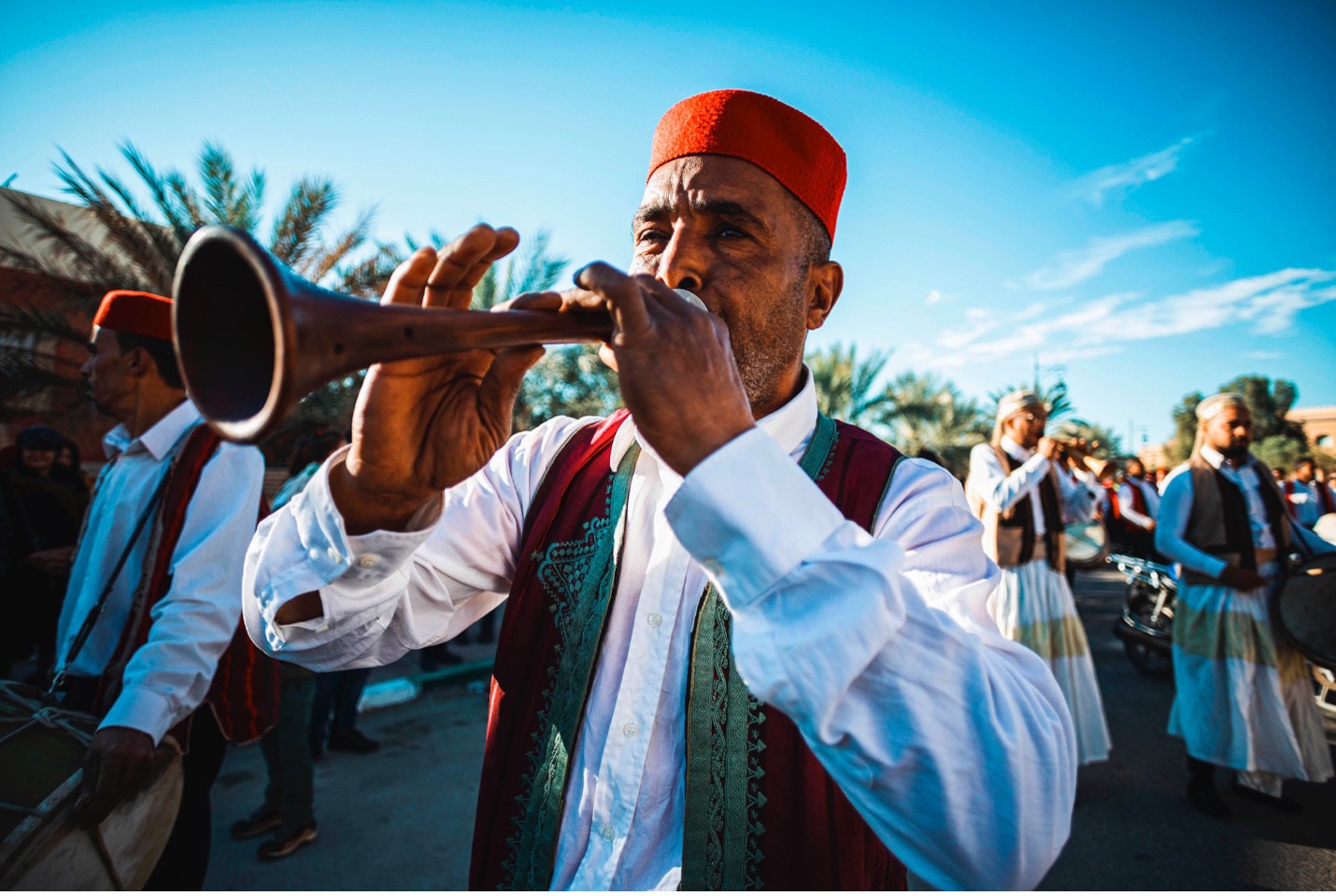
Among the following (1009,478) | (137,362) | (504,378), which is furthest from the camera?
(1009,478)

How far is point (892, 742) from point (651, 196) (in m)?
1.29

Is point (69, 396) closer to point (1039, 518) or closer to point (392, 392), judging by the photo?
point (392, 392)

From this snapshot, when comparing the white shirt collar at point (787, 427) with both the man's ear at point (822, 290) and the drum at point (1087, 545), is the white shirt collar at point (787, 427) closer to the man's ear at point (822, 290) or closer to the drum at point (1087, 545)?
the man's ear at point (822, 290)

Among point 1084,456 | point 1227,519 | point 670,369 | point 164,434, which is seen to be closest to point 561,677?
point 670,369

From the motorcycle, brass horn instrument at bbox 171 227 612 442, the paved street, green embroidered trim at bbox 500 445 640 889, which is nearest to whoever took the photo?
brass horn instrument at bbox 171 227 612 442

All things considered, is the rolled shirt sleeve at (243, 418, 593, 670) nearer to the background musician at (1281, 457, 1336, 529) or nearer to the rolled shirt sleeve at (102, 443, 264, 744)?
the rolled shirt sleeve at (102, 443, 264, 744)

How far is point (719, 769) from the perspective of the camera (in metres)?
1.18

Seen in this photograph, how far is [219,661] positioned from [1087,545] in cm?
967

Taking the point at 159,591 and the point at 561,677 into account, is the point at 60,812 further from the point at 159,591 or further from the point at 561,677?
the point at 561,677

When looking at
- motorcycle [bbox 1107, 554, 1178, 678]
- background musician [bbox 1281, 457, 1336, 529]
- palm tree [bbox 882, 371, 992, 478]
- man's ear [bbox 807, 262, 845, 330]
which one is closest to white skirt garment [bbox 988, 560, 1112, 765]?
motorcycle [bbox 1107, 554, 1178, 678]

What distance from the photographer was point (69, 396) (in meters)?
8.19

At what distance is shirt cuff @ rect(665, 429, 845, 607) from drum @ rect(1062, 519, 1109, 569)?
30.7 ft

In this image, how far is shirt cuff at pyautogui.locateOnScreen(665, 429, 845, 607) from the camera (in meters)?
0.88

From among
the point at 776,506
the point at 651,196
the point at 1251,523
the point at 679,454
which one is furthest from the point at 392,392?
the point at 1251,523
